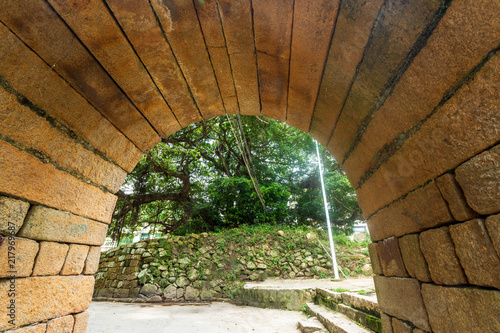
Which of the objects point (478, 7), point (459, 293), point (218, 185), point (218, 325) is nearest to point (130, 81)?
point (478, 7)

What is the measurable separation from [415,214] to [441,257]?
26 cm

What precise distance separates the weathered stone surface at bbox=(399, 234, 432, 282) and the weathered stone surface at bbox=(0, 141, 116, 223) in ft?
8.22

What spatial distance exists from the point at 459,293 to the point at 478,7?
130 centimetres

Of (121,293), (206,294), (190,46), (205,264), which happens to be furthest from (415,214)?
(121,293)

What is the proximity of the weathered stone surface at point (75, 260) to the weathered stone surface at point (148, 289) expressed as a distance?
21.6 feet

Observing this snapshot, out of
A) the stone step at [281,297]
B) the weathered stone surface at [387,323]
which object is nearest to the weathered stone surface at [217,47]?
the weathered stone surface at [387,323]

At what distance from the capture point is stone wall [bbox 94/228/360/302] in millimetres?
7450

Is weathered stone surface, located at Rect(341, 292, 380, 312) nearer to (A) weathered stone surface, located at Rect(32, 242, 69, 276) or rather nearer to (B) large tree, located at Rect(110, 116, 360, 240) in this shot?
(A) weathered stone surface, located at Rect(32, 242, 69, 276)

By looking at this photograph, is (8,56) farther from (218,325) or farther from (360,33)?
(218,325)

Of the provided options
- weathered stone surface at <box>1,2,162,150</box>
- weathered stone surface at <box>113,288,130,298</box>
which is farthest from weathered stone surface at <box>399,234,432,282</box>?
weathered stone surface at <box>113,288,130,298</box>

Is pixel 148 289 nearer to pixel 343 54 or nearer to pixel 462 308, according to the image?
pixel 462 308

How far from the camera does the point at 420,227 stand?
1.38 m

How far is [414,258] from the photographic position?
1463mm

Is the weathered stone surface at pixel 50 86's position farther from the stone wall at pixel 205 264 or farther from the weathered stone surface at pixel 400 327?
the stone wall at pixel 205 264
